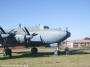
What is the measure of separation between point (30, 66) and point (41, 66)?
849 mm

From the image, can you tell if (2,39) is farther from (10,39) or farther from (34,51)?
(34,51)

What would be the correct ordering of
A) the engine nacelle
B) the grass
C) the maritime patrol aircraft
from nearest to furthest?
the grass, the engine nacelle, the maritime patrol aircraft

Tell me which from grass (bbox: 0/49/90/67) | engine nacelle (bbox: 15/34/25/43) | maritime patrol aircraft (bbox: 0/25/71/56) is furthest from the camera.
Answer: maritime patrol aircraft (bbox: 0/25/71/56)

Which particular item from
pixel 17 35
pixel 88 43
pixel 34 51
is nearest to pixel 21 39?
pixel 17 35

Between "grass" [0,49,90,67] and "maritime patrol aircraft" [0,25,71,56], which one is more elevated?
"maritime patrol aircraft" [0,25,71,56]

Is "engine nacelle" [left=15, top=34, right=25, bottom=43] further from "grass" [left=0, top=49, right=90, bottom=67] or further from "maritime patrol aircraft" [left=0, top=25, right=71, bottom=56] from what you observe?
"grass" [left=0, top=49, right=90, bottom=67]

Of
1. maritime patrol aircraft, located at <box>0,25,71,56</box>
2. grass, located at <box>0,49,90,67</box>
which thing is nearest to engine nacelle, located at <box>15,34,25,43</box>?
maritime patrol aircraft, located at <box>0,25,71,56</box>

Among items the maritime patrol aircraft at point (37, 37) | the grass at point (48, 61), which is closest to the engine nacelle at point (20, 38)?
the maritime patrol aircraft at point (37, 37)

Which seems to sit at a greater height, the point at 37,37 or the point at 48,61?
the point at 37,37

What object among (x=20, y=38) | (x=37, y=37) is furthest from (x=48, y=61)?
(x=37, y=37)

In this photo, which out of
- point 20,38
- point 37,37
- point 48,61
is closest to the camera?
point 48,61

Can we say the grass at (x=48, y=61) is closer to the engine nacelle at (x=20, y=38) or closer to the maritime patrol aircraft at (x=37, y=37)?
the engine nacelle at (x=20, y=38)

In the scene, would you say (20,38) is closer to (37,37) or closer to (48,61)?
(37,37)

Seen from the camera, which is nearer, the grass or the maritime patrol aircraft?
the grass
